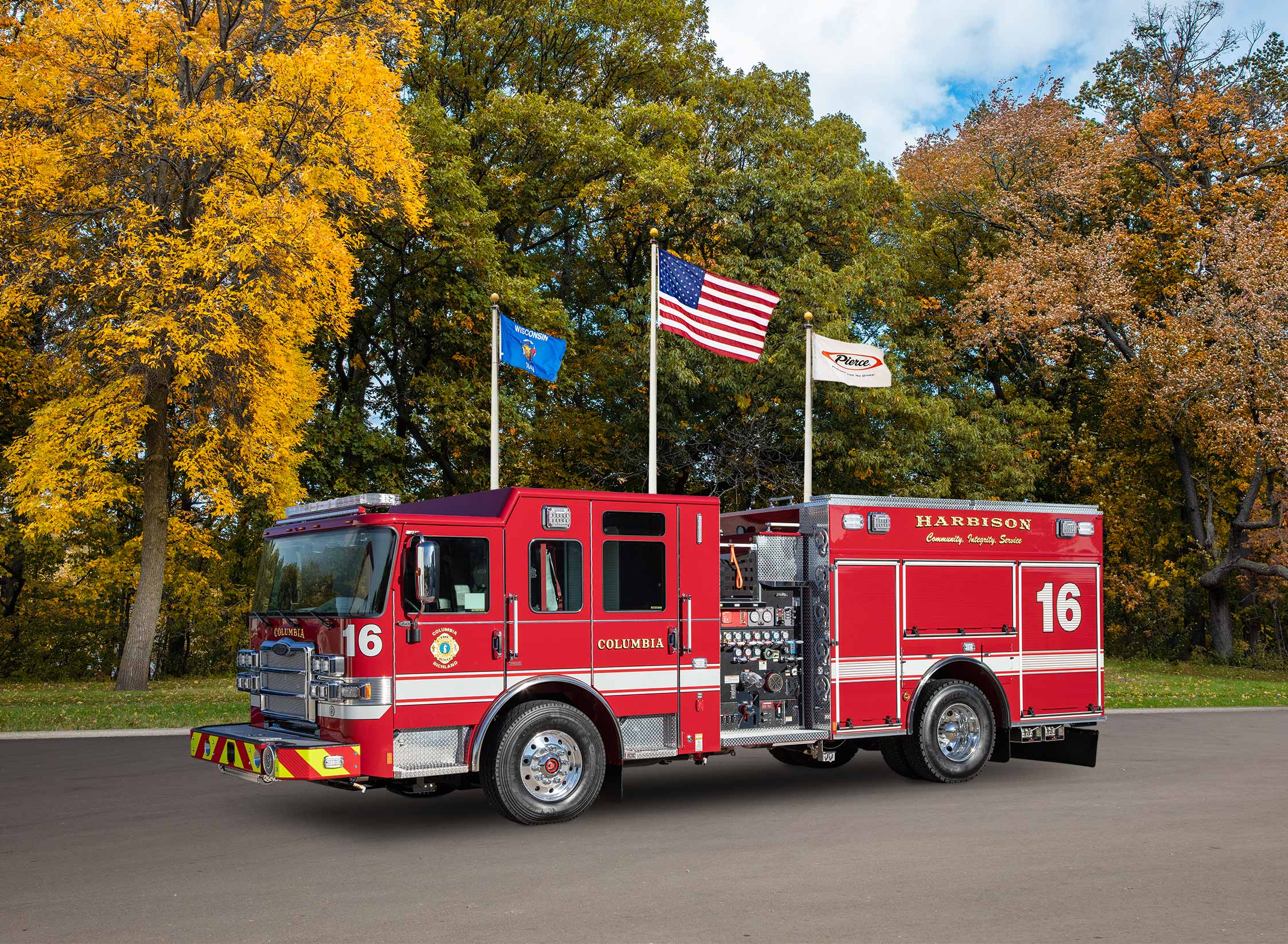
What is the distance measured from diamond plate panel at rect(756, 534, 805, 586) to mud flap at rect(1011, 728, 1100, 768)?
3.47 metres

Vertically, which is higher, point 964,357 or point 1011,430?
point 964,357

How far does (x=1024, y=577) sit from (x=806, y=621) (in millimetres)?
2818

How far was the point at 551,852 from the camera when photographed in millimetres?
8633

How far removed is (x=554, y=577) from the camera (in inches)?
388

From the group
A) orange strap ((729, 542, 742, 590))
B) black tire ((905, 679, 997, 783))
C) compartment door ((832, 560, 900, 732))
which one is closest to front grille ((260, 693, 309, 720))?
orange strap ((729, 542, 742, 590))

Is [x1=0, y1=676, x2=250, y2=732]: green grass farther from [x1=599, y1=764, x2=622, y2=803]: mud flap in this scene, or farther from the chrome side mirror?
the chrome side mirror

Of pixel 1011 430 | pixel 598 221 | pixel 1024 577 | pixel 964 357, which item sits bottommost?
pixel 1024 577

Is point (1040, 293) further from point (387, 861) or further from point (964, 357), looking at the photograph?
point (387, 861)

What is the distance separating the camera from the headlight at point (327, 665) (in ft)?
29.6

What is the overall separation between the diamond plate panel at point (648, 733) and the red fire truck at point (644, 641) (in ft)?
0.08

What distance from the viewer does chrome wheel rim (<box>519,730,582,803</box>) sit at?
9578 millimetres

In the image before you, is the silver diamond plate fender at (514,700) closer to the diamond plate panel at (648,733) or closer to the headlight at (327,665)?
the diamond plate panel at (648,733)

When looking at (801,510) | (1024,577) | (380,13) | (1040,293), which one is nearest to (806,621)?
(801,510)

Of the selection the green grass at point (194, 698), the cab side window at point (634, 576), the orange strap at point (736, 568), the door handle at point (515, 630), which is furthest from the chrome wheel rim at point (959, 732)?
the green grass at point (194, 698)
